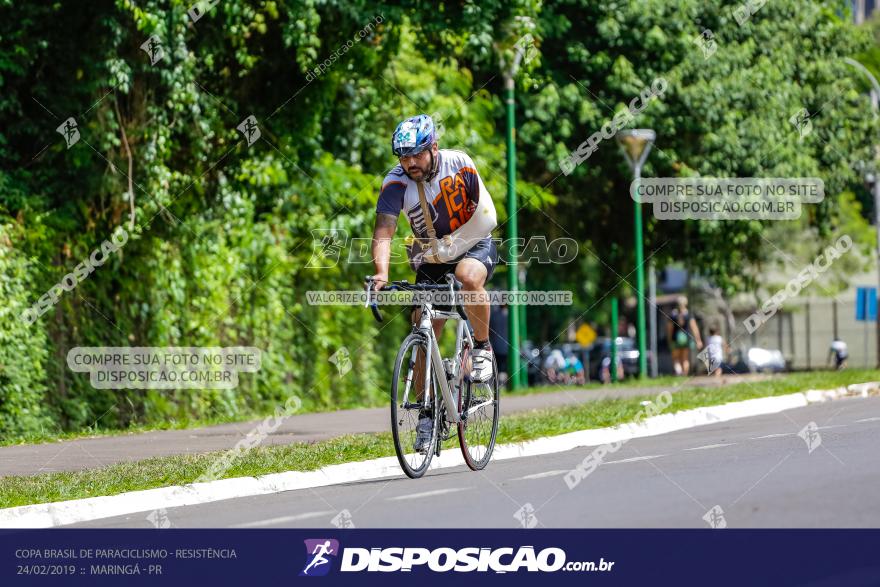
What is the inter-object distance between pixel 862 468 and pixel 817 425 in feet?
13.2

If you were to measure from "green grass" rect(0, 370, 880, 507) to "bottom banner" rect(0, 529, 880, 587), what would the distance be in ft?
6.53

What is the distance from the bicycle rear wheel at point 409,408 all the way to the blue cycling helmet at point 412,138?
1.12 m

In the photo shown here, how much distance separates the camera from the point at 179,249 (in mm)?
16656

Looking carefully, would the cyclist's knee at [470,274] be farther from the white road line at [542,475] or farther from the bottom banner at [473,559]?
the bottom banner at [473,559]

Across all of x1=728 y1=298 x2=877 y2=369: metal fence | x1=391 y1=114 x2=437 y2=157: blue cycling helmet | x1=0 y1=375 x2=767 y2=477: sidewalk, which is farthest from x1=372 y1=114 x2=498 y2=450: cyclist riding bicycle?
x1=728 y1=298 x2=877 y2=369: metal fence

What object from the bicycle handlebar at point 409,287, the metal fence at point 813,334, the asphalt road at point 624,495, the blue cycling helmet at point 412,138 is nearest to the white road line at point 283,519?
the asphalt road at point 624,495

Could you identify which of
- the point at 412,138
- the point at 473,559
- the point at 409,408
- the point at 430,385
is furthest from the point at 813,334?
the point at 473,559

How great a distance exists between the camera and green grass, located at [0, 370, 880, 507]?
8.62 meters

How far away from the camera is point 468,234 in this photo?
8.90 metres

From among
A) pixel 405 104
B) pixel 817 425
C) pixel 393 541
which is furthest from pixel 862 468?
pixel 405 104

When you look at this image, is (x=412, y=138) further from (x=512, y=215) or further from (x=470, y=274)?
(x=512, y=215)

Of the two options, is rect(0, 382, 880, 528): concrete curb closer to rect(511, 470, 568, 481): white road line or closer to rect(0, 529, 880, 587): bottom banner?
rect(511, 470, 568, 481): white road line

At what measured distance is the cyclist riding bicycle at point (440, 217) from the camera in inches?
342

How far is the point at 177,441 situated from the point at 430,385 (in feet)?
14.9
